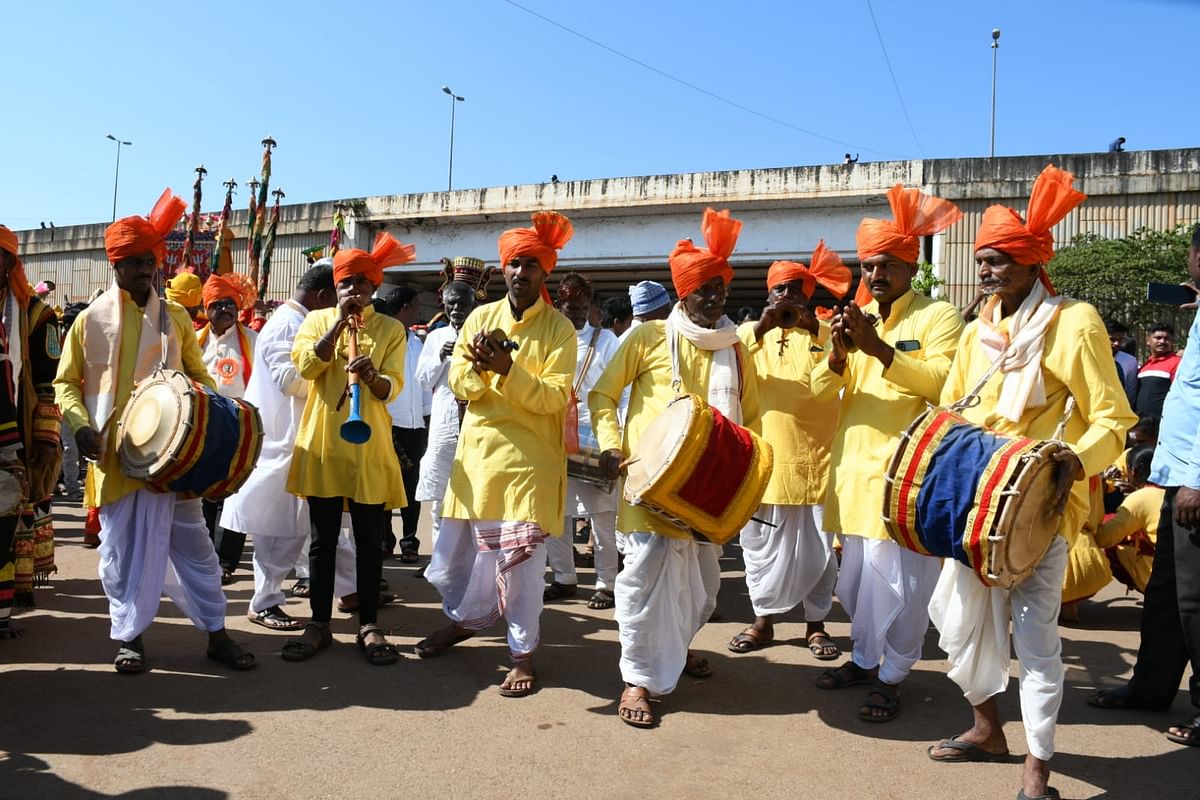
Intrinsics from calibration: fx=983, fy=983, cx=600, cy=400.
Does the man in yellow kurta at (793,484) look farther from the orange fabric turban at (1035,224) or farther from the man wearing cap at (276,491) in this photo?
the man wearing cap at (276,491)

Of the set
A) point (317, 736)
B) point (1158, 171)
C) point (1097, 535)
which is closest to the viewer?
point (317, 736)

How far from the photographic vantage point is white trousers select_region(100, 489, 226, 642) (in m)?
4.74

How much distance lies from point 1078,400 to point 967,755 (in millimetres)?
1466

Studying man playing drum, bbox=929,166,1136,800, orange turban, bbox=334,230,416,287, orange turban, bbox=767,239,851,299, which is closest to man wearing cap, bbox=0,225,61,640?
orange turban, bbox=334,230,416,287

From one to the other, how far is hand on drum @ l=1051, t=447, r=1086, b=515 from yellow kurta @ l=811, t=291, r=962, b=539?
104cm

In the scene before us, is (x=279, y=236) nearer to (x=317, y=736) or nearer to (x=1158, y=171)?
(x=1158, y=171)

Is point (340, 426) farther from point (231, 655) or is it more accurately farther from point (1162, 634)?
point (1162, 634)

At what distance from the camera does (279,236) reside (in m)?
23.4

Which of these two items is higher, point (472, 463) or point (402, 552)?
point (472, 463)

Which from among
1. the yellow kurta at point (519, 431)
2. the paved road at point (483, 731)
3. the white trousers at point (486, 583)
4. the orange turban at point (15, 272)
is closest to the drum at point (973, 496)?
the paved road at point (483, 731)

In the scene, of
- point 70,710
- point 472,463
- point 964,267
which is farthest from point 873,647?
point 964,267

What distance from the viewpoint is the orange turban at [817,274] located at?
207 inches

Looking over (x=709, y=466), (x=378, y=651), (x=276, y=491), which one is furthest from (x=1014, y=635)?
(x=276, y=491)

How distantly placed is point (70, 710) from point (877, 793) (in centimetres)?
332
